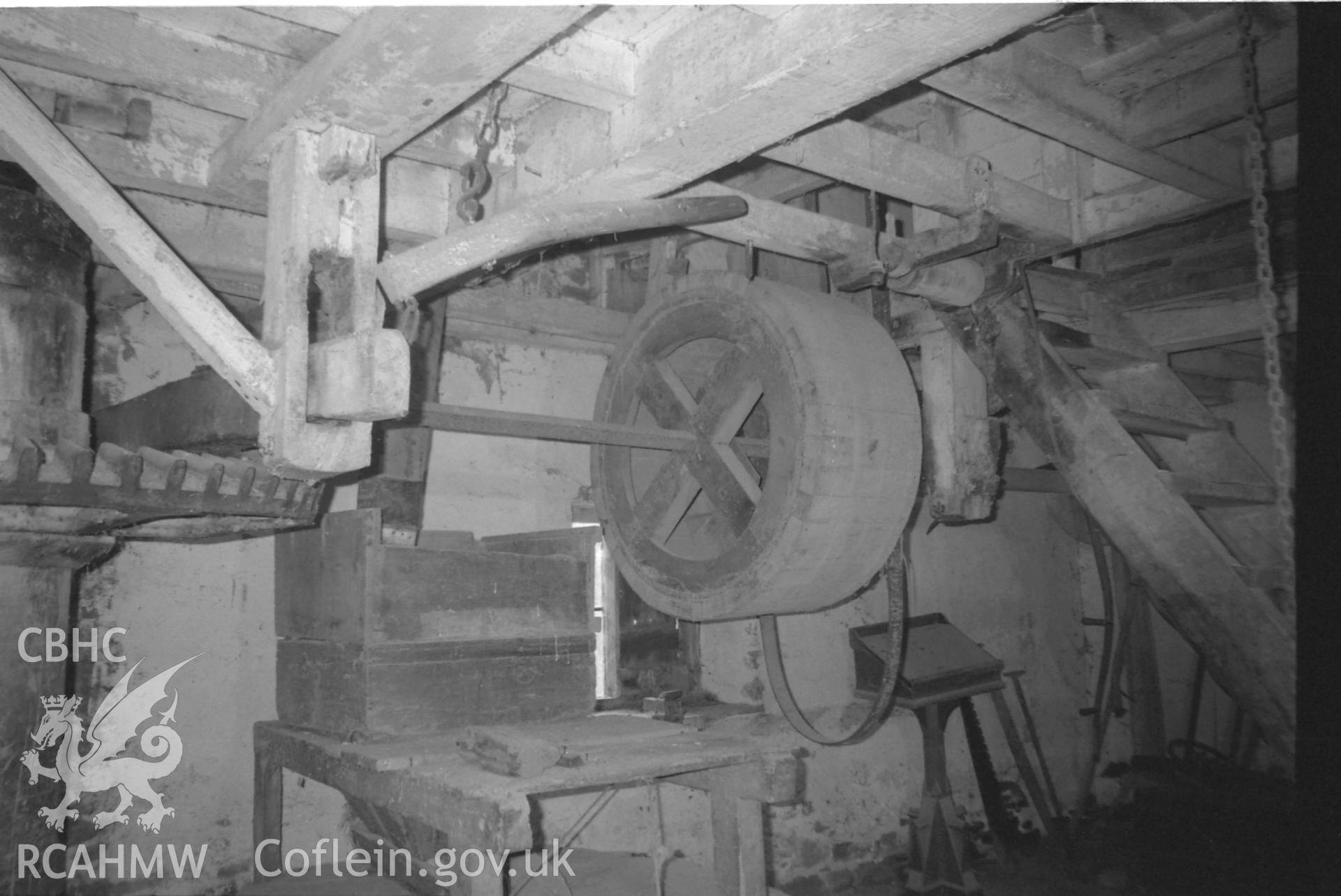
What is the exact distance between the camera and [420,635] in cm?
279

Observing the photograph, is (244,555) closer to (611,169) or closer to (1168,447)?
(611,169)

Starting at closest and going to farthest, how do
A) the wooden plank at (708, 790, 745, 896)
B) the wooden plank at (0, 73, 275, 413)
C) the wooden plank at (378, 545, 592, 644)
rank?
1. the wooden plank at (0, 73, 275, 413)
2. the wooden plank at (378, 545, 592, 644)
3. the wooden plank at (708, 790, 745, 896)

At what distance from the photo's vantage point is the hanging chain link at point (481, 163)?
7.86 feet

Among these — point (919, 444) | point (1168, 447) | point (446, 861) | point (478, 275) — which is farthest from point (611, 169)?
point (1168, 447)

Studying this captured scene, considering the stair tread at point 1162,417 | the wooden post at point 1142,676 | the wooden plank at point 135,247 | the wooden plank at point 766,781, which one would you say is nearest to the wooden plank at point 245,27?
the wooden plank at point 135,247

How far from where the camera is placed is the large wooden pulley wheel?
2.64m

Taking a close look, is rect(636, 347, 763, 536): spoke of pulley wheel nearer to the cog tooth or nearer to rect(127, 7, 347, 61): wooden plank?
rect(127, 7, 347, 61): wooden plank

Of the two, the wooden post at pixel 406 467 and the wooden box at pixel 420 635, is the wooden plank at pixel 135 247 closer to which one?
the wooden box at pixel 420 635

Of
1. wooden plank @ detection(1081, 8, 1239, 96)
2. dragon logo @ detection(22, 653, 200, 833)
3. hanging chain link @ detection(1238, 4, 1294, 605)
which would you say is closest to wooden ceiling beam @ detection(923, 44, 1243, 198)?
wooden plank @ detection(1081, 8, 1239, 96)

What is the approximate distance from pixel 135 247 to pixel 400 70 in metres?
0.70

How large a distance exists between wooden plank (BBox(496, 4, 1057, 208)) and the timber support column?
1.31 m

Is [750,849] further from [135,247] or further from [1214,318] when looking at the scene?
[1214,318]

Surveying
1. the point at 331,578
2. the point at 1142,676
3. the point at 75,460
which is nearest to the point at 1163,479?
the point at 331,578

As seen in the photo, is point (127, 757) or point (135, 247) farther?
point (127, 757)
